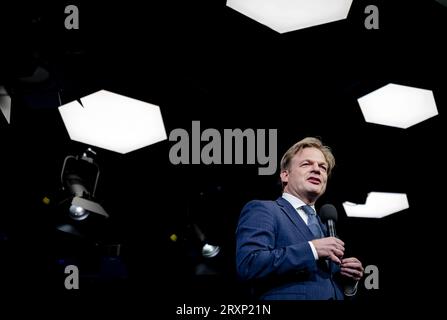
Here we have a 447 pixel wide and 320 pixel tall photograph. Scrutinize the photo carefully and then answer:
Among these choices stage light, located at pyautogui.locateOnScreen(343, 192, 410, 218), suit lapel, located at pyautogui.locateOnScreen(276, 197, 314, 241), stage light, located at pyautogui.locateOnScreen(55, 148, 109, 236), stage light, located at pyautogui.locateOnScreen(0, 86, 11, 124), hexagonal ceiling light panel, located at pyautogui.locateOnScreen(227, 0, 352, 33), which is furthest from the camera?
stage light, located at pyautogui.locateOnScreen(343, 192, 410, 218)

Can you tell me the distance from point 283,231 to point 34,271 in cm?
352

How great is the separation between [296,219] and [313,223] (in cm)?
11

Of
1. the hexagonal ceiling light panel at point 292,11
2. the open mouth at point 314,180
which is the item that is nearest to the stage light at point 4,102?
the hexagonal ceiling light panel at point 292,11

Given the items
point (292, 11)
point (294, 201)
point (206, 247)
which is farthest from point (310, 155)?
point (206, 247)

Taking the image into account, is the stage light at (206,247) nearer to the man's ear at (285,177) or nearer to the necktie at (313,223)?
the man's ear at (285,177)

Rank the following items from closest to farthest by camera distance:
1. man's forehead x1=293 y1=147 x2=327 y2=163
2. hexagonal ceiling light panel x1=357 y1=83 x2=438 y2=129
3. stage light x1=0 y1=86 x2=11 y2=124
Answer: man's forehead x1=293 y1=147 x2=327 y2=163, stage light x1=0 y1=86 x2=11 y2=124, hexagonal ceiling light panel x1=357 y1=83 x2=438 y2=129

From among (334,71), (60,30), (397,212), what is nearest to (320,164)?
(334,71)

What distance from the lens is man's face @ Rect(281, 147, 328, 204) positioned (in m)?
1.67

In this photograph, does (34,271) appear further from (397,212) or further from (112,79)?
(397,212)

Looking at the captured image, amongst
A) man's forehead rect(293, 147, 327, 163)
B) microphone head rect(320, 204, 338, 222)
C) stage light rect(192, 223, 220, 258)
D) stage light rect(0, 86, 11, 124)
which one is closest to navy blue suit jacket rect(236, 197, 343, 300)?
microphone head rect(320, 204, 338, 222)

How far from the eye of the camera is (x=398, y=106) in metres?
3.11

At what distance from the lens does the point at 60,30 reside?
6.80ft

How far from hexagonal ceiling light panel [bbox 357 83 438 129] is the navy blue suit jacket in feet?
5.98

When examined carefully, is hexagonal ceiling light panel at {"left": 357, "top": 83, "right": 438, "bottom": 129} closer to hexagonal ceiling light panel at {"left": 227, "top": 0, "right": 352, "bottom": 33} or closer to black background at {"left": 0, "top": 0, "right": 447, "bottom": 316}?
black background at {"left": 0, "top": 0, "right": 447, "bottom": 316}
